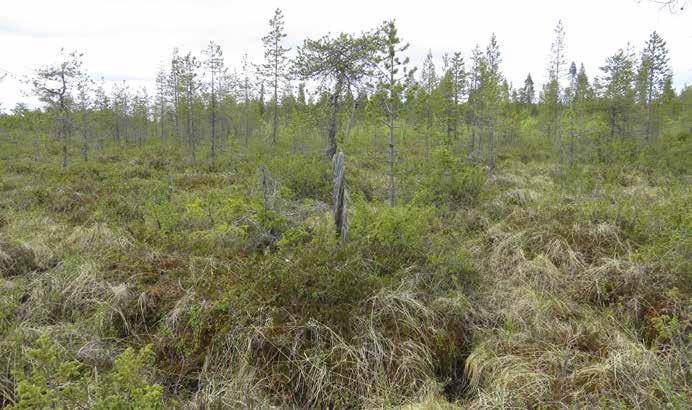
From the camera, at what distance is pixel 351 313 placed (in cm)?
370

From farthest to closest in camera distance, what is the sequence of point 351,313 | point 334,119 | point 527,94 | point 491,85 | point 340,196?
point 527,94, point 334,119, point 491,85, point 340,196, point 351,313

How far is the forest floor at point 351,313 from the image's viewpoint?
9.64 feet

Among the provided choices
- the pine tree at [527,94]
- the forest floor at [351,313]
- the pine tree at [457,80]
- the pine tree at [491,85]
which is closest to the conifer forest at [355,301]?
the forest floor at [351,313]

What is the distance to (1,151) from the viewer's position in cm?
2077

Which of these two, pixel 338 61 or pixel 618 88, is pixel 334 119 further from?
pixel 618 88

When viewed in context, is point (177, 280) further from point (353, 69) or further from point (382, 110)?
point (353, 69)

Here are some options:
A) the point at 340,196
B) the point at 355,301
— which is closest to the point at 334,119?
the point at 340,196

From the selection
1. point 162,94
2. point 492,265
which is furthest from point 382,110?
point 162,94

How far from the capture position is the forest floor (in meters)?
2.94

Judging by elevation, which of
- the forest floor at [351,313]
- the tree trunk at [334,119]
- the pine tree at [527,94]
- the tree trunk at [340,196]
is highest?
the pine tree at [527,94]

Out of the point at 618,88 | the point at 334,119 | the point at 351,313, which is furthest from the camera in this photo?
the point at 618,88

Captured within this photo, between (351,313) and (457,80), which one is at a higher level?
(457,80)

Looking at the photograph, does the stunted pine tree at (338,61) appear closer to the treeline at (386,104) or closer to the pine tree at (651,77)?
the treeline at (386,104)

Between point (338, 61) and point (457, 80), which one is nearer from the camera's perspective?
point (338, 61)
